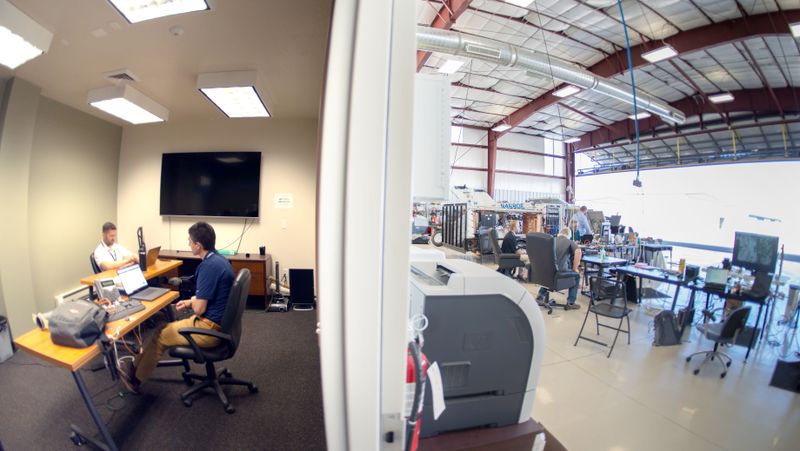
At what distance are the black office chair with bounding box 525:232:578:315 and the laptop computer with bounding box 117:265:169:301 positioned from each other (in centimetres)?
403

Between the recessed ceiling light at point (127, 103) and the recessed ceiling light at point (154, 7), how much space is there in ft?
3.93

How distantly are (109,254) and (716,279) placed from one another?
6.25m

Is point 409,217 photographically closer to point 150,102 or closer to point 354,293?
point 354,293

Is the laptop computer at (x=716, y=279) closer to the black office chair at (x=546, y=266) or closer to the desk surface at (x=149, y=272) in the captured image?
the black office chair at (x=546, y=266)

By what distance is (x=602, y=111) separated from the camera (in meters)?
7.58

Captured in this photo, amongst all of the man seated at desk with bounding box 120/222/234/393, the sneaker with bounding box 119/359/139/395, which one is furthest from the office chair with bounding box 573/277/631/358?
the sneaker with bounding box 119/359/139/395

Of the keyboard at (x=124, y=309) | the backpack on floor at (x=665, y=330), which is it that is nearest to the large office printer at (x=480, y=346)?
the keyboard at (x=124, y=309)

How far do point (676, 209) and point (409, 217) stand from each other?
34.7ft

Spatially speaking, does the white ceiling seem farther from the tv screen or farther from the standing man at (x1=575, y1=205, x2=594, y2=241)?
the standing man at (x1=575, y1=205, x2=594, y2=241)

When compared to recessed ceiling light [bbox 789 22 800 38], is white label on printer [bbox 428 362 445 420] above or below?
below

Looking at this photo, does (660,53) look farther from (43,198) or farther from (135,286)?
(43,198)

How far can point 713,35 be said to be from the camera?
3834 millimetres

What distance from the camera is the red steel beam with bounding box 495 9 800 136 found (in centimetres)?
341


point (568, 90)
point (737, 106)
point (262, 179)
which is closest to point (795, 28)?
point (568, 90)
